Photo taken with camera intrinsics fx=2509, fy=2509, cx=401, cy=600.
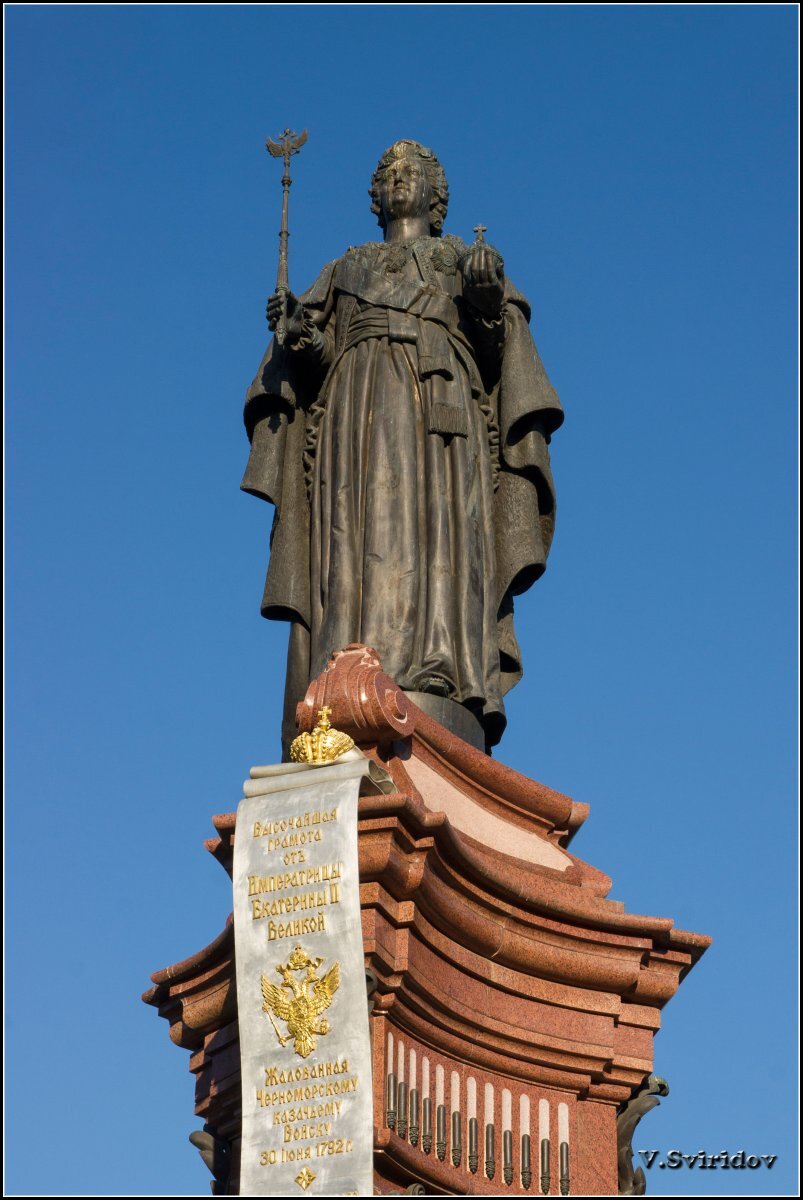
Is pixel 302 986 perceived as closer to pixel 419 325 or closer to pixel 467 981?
pixel 467 981

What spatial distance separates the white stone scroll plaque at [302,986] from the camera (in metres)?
12.8

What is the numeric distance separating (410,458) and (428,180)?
8.21ft

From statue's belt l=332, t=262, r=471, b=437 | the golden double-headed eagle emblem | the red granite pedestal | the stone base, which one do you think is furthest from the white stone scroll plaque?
statue's belt l=332, t=262, r=471, b=437

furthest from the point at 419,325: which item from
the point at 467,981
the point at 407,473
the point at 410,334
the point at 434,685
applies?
the point at 467,981

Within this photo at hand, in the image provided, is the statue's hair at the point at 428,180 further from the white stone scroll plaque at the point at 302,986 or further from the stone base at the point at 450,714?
the white stone scroll plaque at the point at 302,986

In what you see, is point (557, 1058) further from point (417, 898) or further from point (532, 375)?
point (532, 375)

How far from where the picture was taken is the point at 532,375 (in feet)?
57.0

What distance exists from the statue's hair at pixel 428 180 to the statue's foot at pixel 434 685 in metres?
3.79

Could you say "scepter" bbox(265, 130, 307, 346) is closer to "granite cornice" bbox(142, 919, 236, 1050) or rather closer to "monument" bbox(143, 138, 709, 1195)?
"monument" bbox(143, 138, 709, 1195)

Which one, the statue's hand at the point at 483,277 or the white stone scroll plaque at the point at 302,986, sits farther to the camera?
the statue's hand at the point at 483,277

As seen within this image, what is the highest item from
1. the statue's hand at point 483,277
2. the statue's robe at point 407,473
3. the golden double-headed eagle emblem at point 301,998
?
the statue's hand at point 483,277

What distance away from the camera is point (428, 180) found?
18.0m

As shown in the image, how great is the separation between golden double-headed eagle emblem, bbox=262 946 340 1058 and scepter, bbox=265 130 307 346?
4.90 m

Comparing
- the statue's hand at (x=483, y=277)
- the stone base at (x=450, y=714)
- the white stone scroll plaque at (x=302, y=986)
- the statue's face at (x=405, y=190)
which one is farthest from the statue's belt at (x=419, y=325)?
the white stone scroll plaque at (x=302, y=986)
